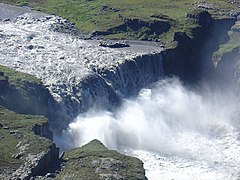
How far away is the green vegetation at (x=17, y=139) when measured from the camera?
5884cm

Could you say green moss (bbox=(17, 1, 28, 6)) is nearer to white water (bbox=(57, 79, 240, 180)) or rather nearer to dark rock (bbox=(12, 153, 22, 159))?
white water (bbox=(57, 79, 240, 180))

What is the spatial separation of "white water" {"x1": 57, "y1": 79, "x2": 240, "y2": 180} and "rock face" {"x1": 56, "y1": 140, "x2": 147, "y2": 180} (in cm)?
1384

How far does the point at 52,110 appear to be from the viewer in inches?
3391

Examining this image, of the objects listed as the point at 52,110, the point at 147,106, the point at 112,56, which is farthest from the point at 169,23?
the point at 52,110

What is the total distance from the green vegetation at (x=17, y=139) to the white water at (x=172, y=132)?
12.8 m

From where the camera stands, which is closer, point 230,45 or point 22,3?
point 230,45

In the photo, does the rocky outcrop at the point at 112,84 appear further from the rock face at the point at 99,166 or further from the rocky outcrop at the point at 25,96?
the rock face at the point at 99,166

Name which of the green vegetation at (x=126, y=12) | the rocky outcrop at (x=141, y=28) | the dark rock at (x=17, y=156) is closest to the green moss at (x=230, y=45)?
the green vegetation at (x=126, y=12)

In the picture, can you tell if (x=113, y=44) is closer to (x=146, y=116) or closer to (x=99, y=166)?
(x=146, y=116)

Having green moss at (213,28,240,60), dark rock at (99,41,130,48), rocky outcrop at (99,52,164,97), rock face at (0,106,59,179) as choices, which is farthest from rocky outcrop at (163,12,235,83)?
rock face at (0,106,59,179)

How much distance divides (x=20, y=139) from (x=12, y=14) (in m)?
83.1

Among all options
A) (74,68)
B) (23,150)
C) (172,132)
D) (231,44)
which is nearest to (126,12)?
(231,44)

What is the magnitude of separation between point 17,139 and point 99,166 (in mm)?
10981

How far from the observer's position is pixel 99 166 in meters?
60.0
